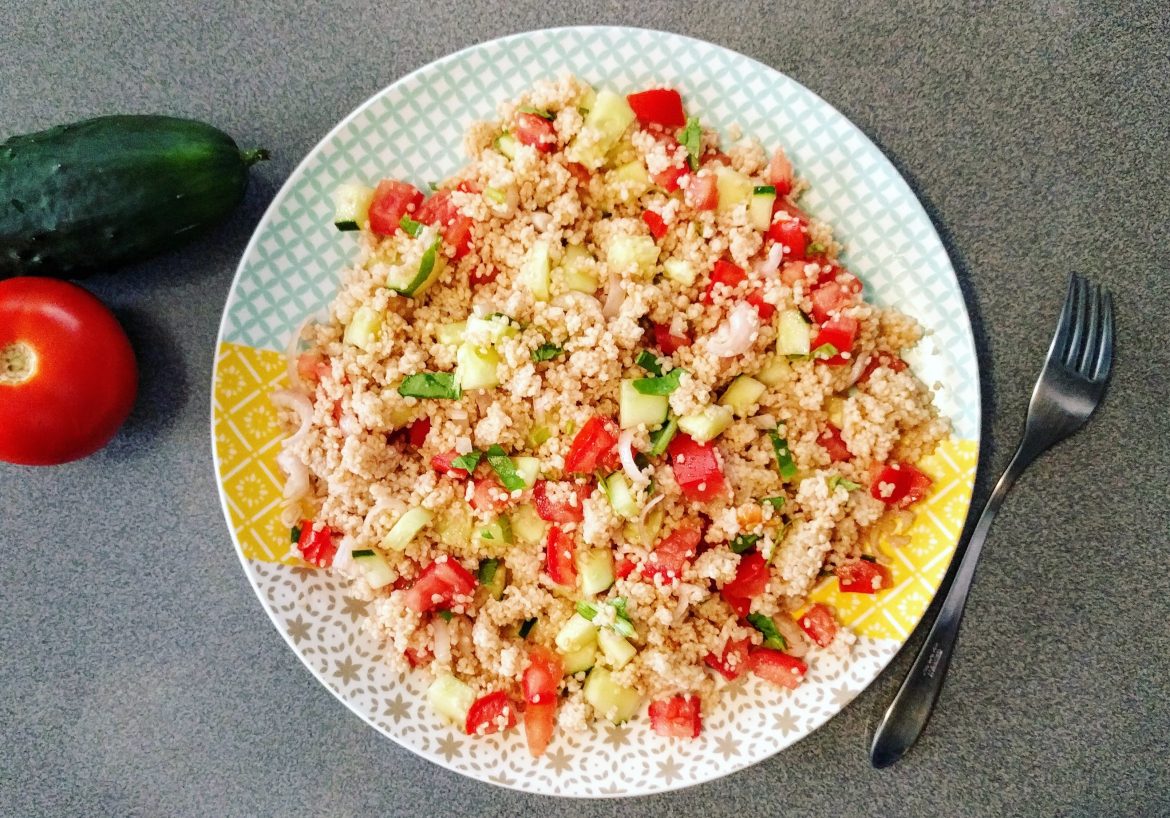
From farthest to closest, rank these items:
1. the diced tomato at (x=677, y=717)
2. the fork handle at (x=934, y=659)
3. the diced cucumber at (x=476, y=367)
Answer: the fork handle at (x=934, y=659), the diced tomato at (x=677, y=717), the diced cucumber at (x=476, y=367)

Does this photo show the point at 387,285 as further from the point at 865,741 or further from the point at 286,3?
the point at 865,741

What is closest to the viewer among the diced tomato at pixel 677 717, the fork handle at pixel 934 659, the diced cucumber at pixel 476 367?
the diced cucumber at pixel 476 367

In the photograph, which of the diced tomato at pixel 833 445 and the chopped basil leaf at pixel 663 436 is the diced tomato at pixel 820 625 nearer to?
the diced tomato at pixel 833 445

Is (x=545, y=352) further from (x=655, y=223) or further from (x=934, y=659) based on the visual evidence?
A: (x=934, y=659)

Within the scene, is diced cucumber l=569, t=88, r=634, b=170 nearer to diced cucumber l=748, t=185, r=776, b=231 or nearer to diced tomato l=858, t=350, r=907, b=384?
diced cucumber l=748, t=185, r=776, b=231

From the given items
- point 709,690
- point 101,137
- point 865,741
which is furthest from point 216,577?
point 865,741

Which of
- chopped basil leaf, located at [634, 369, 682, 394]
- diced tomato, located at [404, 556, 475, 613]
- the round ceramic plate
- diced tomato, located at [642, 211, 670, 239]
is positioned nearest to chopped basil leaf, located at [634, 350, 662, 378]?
chopped basil leaf, located at [634, 369, 682, 394]

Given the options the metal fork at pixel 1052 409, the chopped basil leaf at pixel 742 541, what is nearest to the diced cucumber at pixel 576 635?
the chopped basil leaf at pixel 742 541

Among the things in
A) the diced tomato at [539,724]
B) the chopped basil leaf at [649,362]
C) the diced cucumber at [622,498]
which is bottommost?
the diced tomato at [539,724]
